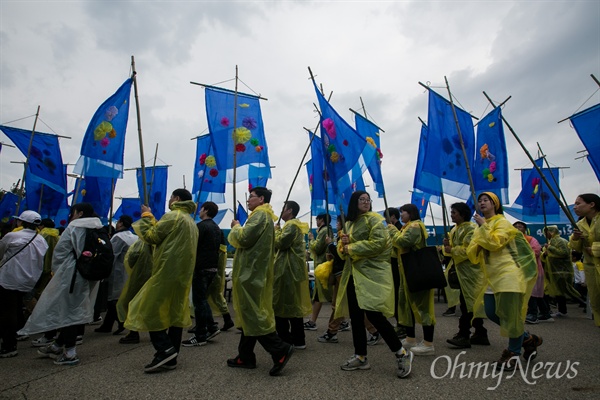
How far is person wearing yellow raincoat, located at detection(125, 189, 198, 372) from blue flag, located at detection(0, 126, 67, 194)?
6463 mm

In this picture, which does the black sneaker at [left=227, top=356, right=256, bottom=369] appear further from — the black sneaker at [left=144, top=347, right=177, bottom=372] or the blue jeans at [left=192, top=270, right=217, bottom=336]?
the blue jeans at [left=192, top=270, right=217, bottom=336]

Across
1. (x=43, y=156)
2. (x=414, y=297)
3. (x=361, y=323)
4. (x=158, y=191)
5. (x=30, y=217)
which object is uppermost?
(x=43, y=156)

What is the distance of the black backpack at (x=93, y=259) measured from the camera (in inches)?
159

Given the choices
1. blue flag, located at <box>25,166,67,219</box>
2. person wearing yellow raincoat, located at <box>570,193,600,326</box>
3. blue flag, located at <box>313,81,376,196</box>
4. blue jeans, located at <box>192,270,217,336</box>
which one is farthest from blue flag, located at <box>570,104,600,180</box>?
blue flag, located at <box>25,166,67,219</box>

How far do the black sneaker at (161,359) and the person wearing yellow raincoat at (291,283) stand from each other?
1.31 metres

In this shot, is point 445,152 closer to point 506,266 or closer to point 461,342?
point 461,342

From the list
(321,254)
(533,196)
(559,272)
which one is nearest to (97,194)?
(321,254)

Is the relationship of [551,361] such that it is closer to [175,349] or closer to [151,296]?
[175,349]

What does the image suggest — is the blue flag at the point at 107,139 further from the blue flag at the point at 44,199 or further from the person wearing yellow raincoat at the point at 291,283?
the blue flag at the point at 44,199

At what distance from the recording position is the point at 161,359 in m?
3.58

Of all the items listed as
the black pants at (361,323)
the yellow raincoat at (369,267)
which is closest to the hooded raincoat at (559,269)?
the yellow raincoat at (369,267)

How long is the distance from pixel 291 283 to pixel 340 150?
2.07m

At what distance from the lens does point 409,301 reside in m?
4.43

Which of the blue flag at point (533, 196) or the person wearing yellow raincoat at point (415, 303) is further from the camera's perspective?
the blue flag at point (533, 196)
